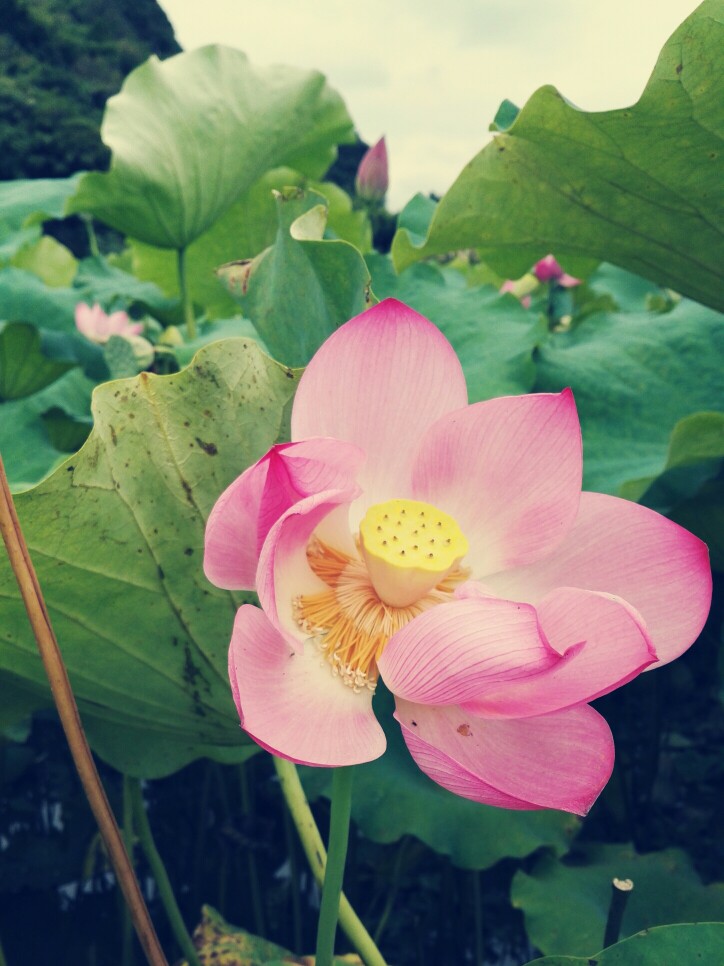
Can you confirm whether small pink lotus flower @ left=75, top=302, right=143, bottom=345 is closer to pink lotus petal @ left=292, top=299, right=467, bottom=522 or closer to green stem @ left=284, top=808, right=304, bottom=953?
green stem @ left=284, top=808, right=304, bottom=953

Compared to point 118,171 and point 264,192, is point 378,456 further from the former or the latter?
point 264,192

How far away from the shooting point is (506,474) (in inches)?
17.9

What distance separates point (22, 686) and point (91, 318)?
92 cm

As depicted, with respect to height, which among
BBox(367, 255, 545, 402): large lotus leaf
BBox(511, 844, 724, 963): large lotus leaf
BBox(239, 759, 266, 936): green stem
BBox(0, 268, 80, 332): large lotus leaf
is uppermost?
BBox(367, 255, 545, 402): large lotus leaf

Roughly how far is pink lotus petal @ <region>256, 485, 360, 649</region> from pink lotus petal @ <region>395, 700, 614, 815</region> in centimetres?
8

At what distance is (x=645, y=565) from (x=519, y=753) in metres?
0.12

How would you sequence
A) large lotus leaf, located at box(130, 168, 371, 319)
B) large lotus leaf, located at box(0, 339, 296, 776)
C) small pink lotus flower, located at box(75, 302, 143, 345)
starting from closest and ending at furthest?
large lotus leaf, located at box(0, 339, 296, 776)
small pink lotus flower, located at box(75, 302, 143, 345)
large lotus leaf, located at box(130, 168, 371, 319)

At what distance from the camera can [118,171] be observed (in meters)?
1.31

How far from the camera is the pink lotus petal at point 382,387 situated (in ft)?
1.46

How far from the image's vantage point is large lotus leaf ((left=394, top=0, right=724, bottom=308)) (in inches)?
23.7

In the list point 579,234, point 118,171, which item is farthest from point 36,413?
point 579,234

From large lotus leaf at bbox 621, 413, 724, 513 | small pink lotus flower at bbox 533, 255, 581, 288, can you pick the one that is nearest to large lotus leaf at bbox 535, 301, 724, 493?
large lotus leaf at bbox 621, 413, 724, 513

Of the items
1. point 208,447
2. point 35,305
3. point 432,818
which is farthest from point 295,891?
point 35,305

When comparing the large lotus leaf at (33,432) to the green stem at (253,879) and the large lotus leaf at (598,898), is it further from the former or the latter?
the large lotus leaf at (598,898)
